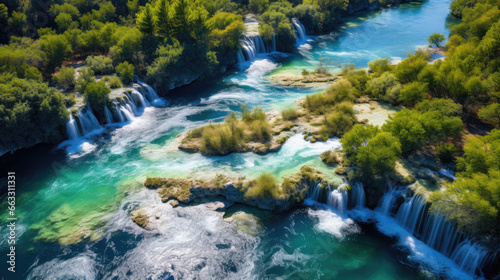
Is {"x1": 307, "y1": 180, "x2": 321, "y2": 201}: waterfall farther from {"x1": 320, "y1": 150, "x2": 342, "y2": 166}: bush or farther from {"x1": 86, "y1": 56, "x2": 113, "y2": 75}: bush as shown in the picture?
{"x1": 86, "y1": 56, "x2": 113, "y2": 75}: bush

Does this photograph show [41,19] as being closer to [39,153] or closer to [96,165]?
[39,153]

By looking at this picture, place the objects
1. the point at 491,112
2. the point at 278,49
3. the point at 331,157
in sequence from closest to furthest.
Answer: the point at 491,112 < the point at 331,157 < the point at 278,49

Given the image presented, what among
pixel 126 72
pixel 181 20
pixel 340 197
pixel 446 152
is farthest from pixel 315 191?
pixel 181 20

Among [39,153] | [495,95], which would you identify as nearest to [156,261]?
[39,153]

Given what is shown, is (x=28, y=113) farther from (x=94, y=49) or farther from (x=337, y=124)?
(x=337, y=124)

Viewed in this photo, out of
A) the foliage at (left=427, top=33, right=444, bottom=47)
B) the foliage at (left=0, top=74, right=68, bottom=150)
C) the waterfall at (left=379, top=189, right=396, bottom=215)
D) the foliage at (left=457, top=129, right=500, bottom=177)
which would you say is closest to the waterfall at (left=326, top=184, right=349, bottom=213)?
the waterfall at (left=379, top=189, right=396, bottom=215)

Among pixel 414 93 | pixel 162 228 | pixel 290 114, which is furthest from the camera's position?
pixel 290 114
